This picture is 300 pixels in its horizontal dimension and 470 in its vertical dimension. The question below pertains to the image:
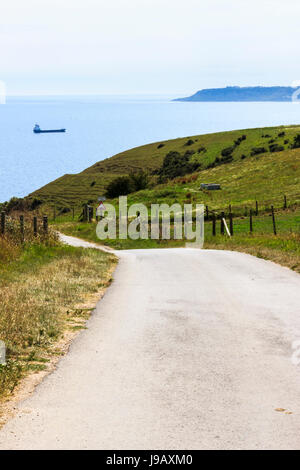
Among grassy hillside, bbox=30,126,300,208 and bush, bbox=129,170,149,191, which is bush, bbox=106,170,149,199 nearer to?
bush, bbox=129,170,149,191

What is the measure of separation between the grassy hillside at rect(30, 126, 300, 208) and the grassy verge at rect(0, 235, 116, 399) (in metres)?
43.9

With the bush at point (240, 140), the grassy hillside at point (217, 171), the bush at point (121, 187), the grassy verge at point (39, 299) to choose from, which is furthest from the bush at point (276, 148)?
the grassy verge at point (39, 299)

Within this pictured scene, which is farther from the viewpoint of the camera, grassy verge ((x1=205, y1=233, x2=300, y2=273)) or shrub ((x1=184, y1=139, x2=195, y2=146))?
shrub ((x1=184, y1=139, x2=195, y2=146))

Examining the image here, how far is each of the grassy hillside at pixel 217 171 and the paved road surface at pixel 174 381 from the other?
164 ft

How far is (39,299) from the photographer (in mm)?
12445

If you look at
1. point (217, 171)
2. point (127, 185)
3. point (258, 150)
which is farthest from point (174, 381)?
point (258, 150)

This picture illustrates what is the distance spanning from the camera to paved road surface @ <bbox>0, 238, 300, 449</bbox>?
5.58 m

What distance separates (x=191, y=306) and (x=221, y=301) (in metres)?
0.87

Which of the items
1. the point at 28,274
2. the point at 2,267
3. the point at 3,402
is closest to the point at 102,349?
the point at 3,402

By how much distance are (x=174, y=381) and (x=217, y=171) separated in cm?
9005

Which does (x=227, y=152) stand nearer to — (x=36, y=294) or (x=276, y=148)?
(x=276, y=148)

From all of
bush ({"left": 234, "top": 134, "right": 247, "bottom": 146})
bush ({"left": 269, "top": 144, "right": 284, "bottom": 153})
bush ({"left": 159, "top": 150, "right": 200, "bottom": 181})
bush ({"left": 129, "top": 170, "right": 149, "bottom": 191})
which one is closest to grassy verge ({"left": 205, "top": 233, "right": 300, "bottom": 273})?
bush ({"left": 129, "top": 170, "right": 149, "bottom": 191})

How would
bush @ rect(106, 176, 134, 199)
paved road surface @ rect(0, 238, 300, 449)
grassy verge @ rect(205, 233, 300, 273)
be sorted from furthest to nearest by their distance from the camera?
bush @ rect(106, 176, 134, 199)
grassy verge @ rect(205, 233, 300, 273)
paved road surface @ rect(0, 238, 300, 449)

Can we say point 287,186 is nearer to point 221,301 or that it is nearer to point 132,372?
point 221,301
